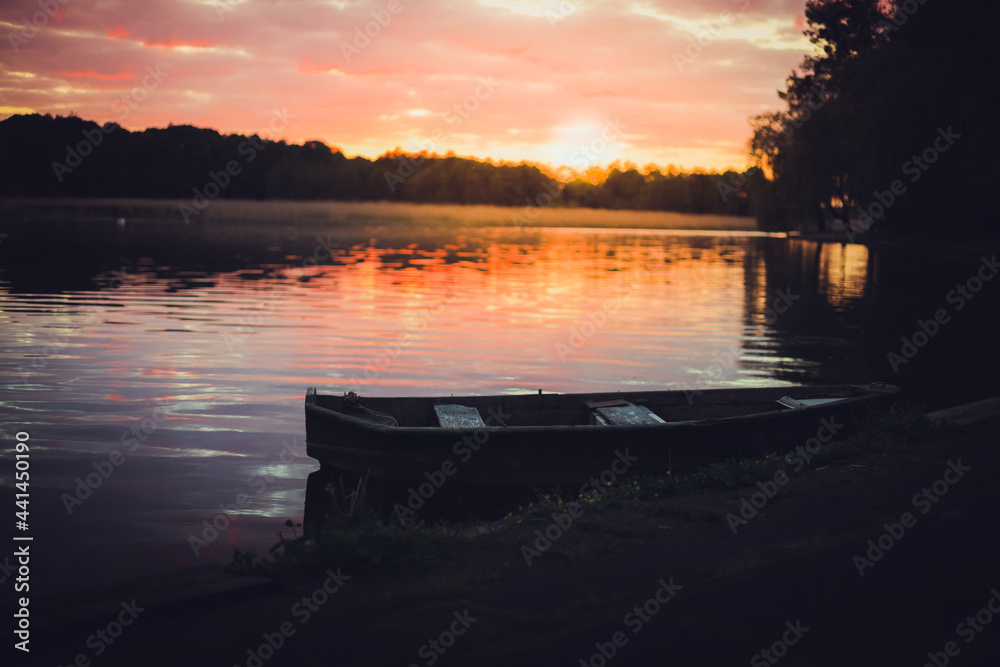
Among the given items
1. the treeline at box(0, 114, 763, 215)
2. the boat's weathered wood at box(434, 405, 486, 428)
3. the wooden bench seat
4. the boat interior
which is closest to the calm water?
the boat interior

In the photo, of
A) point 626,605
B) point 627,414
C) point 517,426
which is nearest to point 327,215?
point 627,414

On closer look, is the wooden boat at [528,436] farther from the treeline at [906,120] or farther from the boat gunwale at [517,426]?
the treeline at [906,120]

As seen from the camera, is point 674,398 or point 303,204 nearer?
point 674,398

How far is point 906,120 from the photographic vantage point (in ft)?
141

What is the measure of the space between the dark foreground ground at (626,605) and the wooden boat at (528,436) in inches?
76.8

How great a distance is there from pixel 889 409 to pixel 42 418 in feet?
36.1

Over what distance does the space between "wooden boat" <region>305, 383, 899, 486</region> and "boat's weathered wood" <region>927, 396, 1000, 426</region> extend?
64 cm

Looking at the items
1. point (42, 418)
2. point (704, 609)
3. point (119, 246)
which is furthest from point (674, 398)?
point (119, 246)

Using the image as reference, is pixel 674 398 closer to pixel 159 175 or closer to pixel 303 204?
pixel 303 204

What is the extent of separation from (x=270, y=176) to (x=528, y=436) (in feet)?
413

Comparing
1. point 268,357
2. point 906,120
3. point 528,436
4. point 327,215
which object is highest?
point 906,120

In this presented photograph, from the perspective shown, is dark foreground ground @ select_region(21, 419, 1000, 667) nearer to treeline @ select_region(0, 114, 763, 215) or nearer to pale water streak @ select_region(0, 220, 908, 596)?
pale water streak @ select_region(0, 220, 908, 596)

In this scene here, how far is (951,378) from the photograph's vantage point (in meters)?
16.3

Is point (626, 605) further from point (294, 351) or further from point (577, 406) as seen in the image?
point (294, 351)
